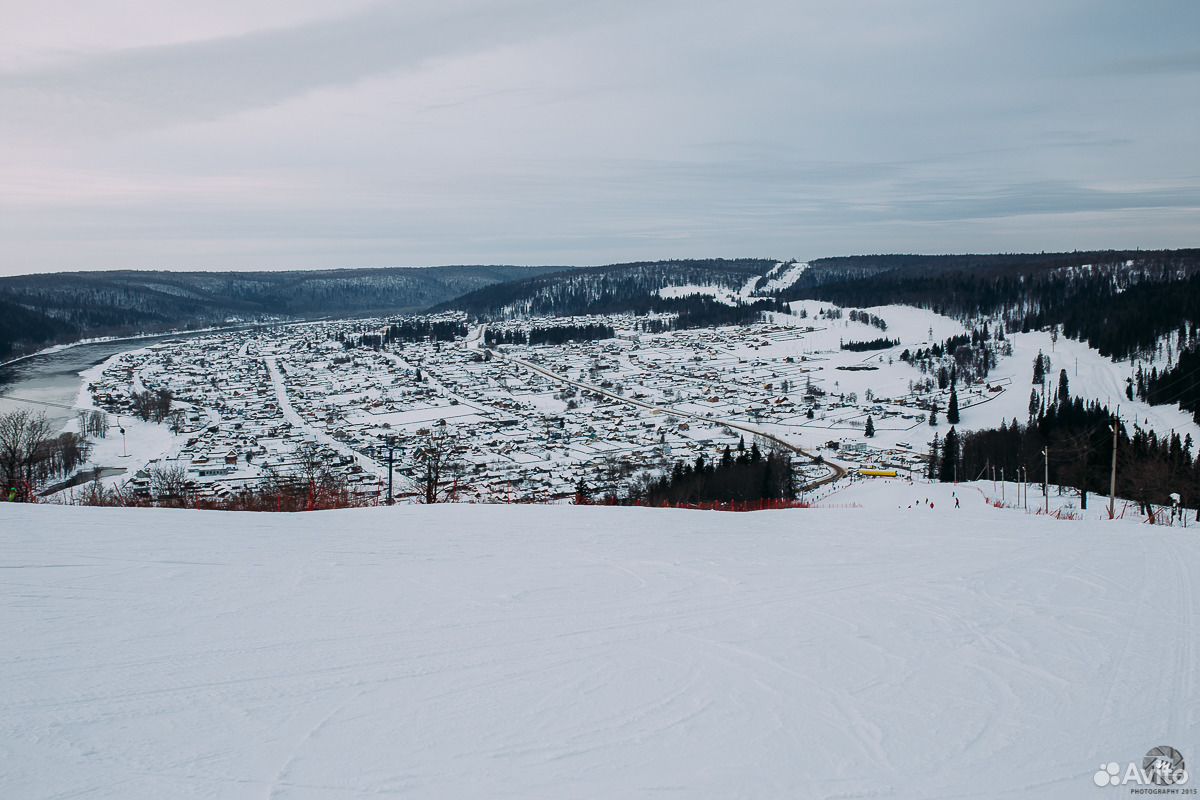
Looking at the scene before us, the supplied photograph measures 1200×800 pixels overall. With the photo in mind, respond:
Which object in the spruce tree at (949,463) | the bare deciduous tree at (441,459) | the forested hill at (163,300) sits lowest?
the spruce tree at (949,463)

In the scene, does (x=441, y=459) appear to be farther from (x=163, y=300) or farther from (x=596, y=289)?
(x=596, y=289)

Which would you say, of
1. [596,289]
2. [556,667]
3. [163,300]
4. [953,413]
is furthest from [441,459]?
[596,289]

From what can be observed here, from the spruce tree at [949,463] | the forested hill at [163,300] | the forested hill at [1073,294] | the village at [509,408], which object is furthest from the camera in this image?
the forested hill at [163,300]

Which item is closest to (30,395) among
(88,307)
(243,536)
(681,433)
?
(681,433)

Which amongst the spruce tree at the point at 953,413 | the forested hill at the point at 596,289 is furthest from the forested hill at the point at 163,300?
the spruce tree at the point at 953,413

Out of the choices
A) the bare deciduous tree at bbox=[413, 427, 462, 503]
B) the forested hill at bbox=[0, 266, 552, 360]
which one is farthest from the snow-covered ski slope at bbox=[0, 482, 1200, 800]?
the forested hill at bbox=[0, 266, 552, 360]

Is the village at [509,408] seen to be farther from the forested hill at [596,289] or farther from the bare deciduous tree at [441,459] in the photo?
the forested hill at [596,289]

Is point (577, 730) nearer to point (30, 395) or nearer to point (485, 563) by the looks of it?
point (485, 563)

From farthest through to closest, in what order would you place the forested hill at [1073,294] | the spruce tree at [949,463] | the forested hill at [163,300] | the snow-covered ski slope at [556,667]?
the forested hill at [163,300], the forested hill at [1073,294], the spruce tree at [949,463], the snow-covered ski slope at [556,667]

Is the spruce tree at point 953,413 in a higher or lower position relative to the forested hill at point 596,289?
lower
